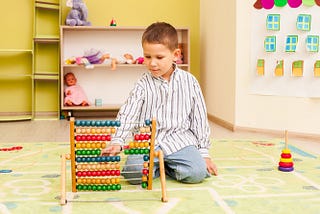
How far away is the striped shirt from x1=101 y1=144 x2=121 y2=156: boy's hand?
16cm

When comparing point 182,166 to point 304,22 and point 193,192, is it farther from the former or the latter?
point 304,22

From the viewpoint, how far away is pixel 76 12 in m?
4.06

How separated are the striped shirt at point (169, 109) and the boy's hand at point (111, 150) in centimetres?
16

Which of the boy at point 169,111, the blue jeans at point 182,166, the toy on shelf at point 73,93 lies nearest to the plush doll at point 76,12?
the toy on shelf at point 73,93

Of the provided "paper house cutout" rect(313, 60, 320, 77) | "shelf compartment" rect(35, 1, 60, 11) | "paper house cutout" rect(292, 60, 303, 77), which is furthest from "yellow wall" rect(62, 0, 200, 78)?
"paper house cutout" rect(313, 60, 320, 77)

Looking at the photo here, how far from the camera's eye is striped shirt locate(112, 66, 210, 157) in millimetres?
1873

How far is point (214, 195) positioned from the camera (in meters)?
1.67

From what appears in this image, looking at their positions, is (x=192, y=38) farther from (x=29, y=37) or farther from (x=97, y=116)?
(x=29, y=37)

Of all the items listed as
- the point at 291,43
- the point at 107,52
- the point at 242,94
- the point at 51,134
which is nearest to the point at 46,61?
the point at 107,52

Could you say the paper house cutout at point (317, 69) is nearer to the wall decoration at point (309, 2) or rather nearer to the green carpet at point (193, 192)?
the wall decoration at point (309, 2)

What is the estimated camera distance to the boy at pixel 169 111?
1.79m

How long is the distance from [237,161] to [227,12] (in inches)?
68.0

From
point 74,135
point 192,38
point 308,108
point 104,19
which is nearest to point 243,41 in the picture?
point 308,108

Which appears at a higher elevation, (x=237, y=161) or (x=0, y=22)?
(x=0, y=22)
